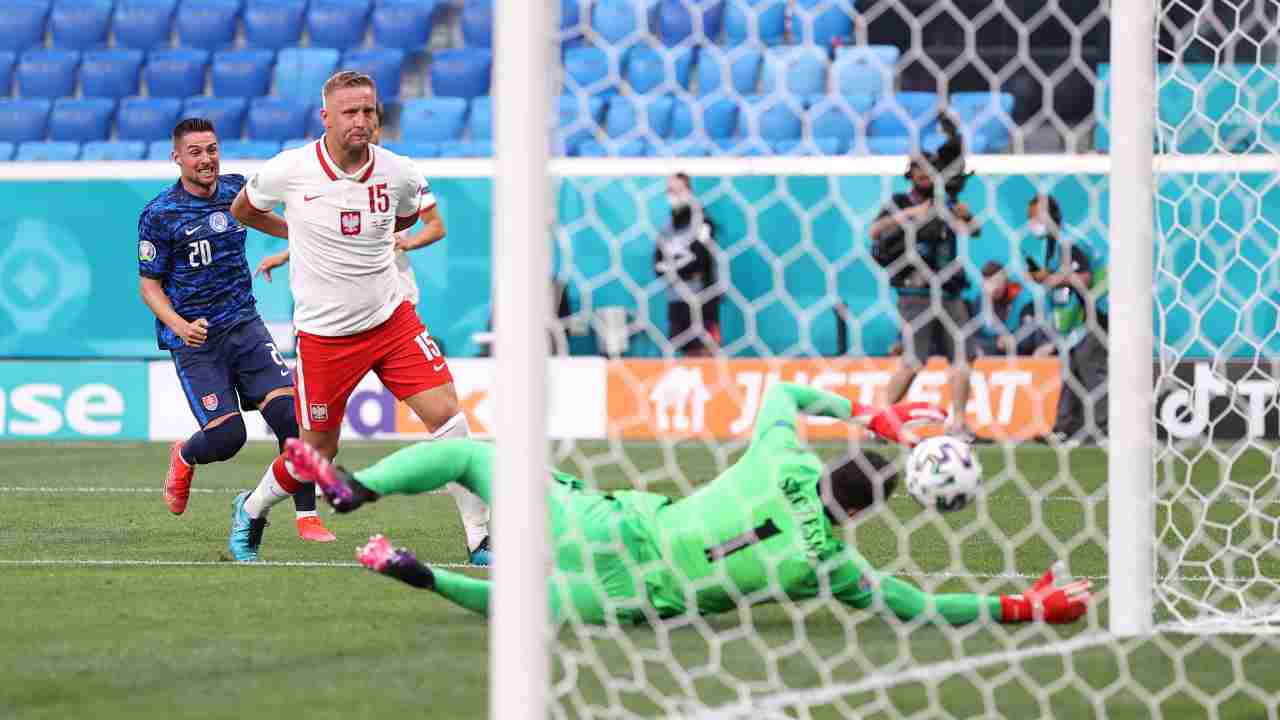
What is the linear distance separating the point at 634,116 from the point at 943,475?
11.1 metres

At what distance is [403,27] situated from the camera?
55.0 ft

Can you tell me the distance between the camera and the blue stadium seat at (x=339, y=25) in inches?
664

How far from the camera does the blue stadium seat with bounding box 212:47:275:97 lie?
1641 cm

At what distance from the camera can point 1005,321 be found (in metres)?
13.7

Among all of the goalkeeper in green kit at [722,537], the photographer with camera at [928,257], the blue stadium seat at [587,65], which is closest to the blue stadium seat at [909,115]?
the blue stadium seat at [587,65]

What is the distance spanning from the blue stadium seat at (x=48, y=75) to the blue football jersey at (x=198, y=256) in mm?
10138

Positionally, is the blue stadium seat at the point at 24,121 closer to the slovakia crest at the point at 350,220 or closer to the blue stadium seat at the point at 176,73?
the blue stadium seat at the point at 176,73

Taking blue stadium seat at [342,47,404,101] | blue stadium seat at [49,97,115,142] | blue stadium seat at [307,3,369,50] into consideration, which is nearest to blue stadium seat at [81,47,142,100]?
blue stadium seat at [49,97,115,142]

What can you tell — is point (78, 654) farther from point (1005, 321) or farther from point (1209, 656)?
point (1005, 321)

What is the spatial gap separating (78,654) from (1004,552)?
3.37m

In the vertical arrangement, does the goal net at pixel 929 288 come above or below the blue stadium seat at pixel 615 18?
below

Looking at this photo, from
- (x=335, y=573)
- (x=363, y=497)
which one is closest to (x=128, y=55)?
(x=335, y=573)

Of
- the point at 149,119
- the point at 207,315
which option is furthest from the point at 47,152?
the point at 207,315

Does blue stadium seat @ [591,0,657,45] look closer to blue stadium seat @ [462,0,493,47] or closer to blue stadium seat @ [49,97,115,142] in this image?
blue stadium seat @ [462,0,493,47]
